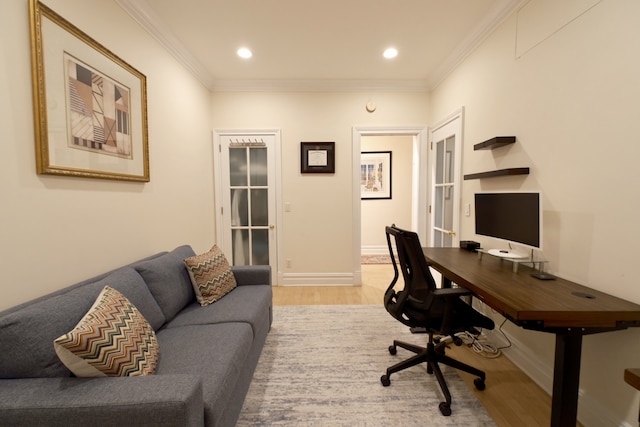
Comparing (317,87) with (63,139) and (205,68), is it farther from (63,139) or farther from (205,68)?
(63,139)

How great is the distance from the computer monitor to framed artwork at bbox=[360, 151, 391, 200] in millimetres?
3449

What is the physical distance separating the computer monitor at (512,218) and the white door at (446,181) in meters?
0.70

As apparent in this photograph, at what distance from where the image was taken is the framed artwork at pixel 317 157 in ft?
12.1

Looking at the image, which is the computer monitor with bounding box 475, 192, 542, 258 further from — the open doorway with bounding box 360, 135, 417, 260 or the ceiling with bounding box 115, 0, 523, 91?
the open doorway with bounding box 360, 135, 417, 260

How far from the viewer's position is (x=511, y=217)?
185cm

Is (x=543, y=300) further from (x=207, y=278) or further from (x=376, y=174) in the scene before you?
(x=376, y=174)

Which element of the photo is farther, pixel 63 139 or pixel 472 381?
pixel 472 381

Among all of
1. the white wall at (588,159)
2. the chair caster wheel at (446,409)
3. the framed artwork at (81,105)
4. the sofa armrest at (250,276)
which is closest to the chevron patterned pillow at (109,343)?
the framed artwork at (81,105)

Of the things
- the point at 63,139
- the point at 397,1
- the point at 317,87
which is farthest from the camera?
the point at 317,87

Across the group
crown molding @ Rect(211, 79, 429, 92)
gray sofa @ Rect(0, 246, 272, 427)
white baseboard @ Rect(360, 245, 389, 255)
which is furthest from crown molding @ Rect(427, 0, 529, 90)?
white baseboard @ Rect(360, 245, 389, 255)

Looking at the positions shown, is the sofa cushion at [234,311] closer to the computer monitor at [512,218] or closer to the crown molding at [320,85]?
the computer monitor at [512,218]

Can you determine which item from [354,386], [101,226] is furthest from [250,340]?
[101,226]

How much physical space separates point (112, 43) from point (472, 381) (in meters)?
3.43

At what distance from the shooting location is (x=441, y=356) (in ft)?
6.15
